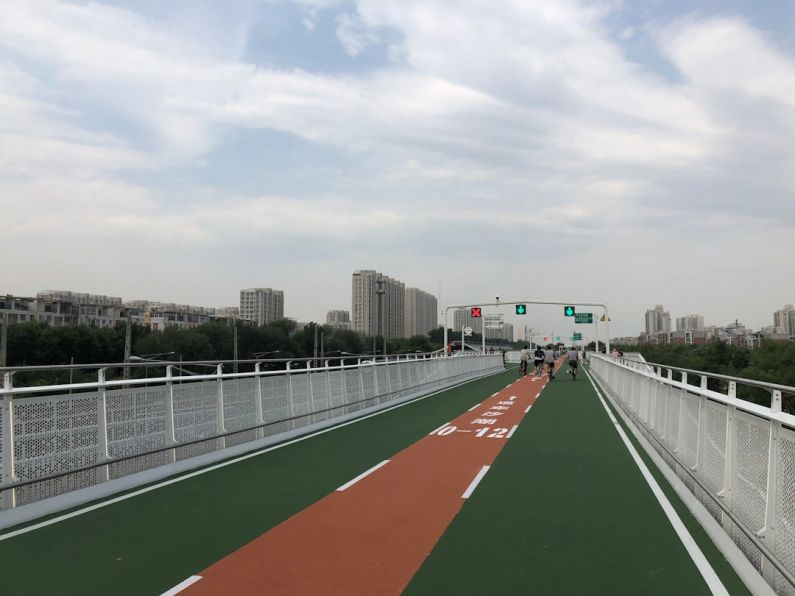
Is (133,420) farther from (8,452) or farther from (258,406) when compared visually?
(258,406)

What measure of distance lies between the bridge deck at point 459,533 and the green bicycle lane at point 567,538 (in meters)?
0.02

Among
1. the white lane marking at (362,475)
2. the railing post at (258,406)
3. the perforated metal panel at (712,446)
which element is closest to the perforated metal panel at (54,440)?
the white lane marking at (362,475)

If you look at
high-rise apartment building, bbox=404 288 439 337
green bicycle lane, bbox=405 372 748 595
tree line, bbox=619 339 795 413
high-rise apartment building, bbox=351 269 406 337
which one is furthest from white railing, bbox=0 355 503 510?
high-rise apartment building, bbox=404 288 439 337

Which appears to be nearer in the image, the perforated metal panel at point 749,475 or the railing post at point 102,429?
the perforated metal panel at point 749,475

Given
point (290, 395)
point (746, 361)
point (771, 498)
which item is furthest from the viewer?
point (746, 361)

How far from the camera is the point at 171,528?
6918mm

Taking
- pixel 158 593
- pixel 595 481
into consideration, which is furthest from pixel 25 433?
pixel 595 481

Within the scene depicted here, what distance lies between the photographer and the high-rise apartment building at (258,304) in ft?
628

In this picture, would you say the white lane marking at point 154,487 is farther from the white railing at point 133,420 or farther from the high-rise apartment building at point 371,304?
the high-rise apartment building at point 371,304

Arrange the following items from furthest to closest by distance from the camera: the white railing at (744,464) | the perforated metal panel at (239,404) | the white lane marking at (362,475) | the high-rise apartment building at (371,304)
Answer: the high-rise apartment building at (371,304), the perforated metal panel at (239,404), the white lane marking at (362,475), the white railing at (744,464)

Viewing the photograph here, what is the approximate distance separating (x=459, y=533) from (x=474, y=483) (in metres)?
2.68

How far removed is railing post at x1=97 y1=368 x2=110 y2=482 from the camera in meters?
8.57

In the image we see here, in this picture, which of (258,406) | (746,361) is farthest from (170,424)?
(746,361)

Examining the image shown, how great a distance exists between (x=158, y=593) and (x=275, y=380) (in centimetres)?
905
